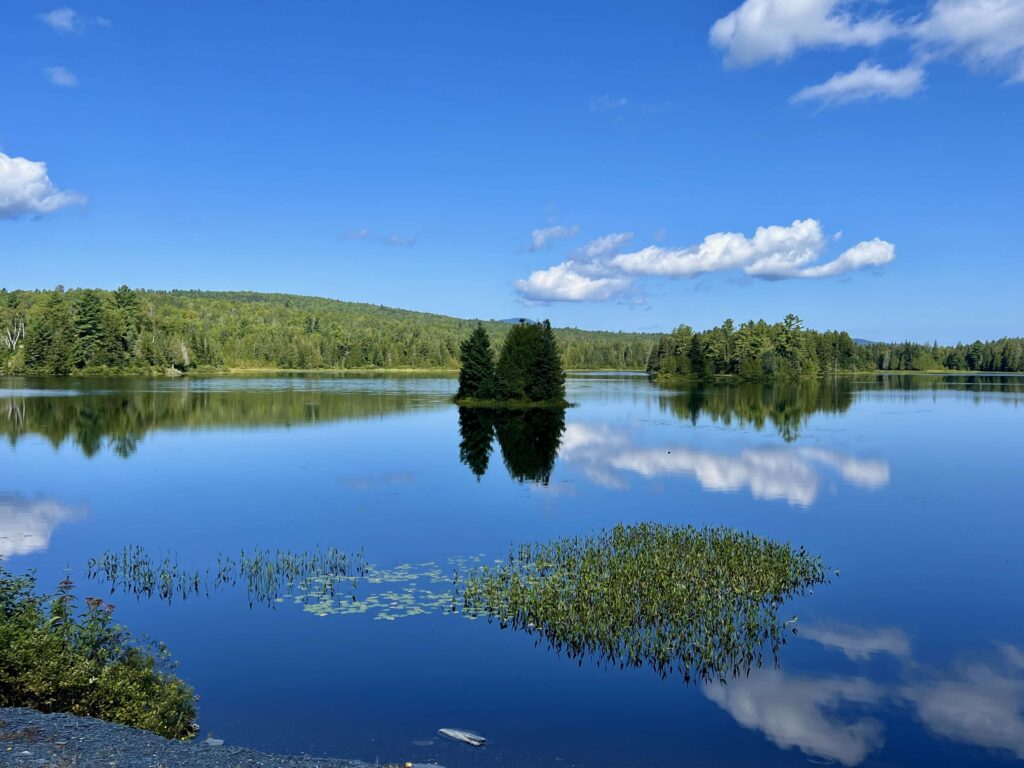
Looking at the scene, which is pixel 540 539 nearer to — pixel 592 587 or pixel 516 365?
pixel 592 587

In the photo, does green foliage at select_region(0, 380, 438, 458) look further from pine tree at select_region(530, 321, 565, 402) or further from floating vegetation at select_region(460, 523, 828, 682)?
floating vegetation at select_region(460, 523, 828, 682)

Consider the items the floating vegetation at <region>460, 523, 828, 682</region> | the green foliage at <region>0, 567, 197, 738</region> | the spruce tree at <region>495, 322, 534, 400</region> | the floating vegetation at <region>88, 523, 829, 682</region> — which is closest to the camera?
the green foliage at <region>0, 567, 197, 738</region>

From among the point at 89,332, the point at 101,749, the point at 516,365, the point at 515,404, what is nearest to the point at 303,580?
the point at 101,749

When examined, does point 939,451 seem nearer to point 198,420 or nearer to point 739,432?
point 739,432

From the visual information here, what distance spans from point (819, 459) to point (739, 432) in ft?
47.7

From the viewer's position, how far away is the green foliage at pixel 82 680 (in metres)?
13.0

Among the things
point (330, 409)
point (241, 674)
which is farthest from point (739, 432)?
point (241, 674)

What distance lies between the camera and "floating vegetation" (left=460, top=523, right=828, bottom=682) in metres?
18.1

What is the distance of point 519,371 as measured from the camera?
87375 millimetres

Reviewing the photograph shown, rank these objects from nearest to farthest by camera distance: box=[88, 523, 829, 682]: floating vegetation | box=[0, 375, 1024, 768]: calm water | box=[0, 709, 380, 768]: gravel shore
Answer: box=[0, 709, 380, 768]: gravel shore < box=[0, 375, 1024, 768]: calm water < box=[88, 523, 829, 682]: floating vegetation

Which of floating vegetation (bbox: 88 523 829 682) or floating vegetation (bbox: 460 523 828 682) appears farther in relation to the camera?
floating vegetation (bbox: 88 523 829 682)

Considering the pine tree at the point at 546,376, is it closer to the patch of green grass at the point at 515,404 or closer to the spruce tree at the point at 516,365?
the patch of green grass at the point at 515,404

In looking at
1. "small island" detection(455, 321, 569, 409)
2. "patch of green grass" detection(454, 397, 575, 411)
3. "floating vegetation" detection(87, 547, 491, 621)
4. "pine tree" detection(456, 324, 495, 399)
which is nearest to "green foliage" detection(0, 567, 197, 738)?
"floating vegetation" detection(87, 547, 491, 621)

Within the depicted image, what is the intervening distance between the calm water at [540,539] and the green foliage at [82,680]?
1263 millimetres
